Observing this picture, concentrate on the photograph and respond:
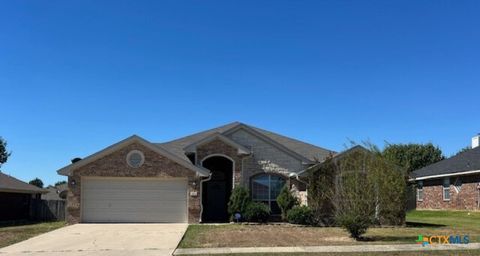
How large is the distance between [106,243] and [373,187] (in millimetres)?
9738

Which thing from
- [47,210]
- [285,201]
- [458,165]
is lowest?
[47,210]

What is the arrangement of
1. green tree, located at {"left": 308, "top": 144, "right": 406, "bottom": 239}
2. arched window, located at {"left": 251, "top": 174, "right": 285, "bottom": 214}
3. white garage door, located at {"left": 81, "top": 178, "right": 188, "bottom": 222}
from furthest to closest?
arched window, located at {"left": 251, "top": 174, "right": 285, "bottom": 214}, white garage door, located at {"left": 81, "top": 178, "right": 188, "bottom": 222}, green tree, located at {"left": 308, "top": 144, "right": 406, "bottom": 239}

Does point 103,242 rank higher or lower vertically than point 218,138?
lower

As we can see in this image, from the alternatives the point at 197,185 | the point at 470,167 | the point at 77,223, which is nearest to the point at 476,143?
the point at 470,167

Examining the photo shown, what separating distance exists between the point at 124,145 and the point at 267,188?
7983 mm

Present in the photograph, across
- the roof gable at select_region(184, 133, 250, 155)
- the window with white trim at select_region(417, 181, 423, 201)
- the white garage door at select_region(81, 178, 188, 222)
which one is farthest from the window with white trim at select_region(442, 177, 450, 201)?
the white garage door at select_region(81, 178, 188, 222)

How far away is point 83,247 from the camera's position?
16906mm

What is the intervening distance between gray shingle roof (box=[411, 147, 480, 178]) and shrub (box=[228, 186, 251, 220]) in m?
12.9

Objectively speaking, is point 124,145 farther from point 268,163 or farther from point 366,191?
point 366,191

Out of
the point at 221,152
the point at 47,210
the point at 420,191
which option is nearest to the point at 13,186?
the point at 47,210

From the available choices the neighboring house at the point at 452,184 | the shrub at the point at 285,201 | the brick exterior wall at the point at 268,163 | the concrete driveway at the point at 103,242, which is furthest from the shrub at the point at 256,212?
the neighboring house at the point at 452,184

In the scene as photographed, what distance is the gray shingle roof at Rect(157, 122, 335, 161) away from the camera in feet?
100

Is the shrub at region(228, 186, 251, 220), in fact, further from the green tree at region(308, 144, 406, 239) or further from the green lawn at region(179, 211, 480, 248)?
the green tree at region(308, 144, 406, 239)

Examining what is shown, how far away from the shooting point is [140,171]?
2708 cm
